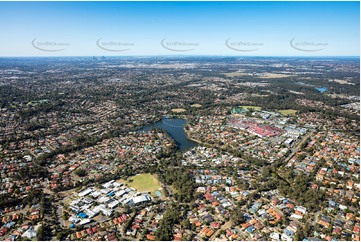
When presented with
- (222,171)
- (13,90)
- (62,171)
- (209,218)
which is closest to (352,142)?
(222,171)

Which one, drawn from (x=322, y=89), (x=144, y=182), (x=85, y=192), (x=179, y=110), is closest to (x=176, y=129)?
(x=179, y=110)

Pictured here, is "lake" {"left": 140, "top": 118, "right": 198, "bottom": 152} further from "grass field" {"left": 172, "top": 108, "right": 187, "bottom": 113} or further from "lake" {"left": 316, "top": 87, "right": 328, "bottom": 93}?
"lake" {"left": 316, "top": 87, "right": 328, "bottom": 93}

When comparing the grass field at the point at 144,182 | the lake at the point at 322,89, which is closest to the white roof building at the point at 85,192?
the grass field at the point at 144,182

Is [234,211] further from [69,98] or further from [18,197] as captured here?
[69,98]

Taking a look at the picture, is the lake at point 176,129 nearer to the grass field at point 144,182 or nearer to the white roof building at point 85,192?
the grass field at point 144,182

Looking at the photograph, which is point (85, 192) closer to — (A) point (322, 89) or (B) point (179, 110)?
(B) point (179, 110)

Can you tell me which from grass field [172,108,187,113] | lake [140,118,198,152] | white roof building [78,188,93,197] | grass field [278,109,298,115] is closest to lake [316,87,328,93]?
grass field [278,109,298,115]
